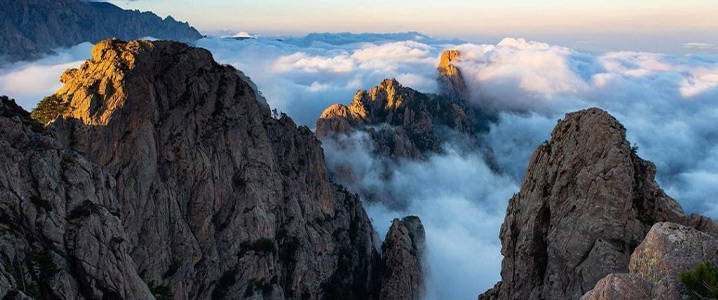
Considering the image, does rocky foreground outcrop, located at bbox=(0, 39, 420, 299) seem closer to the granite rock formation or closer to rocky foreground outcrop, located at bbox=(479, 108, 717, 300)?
rocky foreground outcrop, located at bbox=(479, 108, 717, 300)

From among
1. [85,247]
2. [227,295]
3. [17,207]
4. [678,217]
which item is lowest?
[227,295]

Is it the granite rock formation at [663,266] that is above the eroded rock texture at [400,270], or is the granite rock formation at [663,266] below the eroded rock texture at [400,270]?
above

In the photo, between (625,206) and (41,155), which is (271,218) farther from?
(625,206)

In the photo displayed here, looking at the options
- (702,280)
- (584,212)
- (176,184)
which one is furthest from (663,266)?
(176,184)

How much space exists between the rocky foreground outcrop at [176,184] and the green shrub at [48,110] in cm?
35

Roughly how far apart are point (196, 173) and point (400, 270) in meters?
58.1

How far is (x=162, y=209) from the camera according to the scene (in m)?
63.8

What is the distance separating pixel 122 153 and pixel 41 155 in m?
26.9

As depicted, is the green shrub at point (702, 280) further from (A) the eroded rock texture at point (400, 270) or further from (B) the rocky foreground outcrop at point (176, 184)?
(A) the eroded rock texture at point (400, 270)

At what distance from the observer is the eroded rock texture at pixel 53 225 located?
2838cm

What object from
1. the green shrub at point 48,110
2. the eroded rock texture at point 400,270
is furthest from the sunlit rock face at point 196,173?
the eroded rock texture at point 400,270

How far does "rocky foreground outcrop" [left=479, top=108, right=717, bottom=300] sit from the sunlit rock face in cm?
4572

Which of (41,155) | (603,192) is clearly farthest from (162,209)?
(603,192)

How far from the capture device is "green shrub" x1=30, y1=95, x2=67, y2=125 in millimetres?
58031
